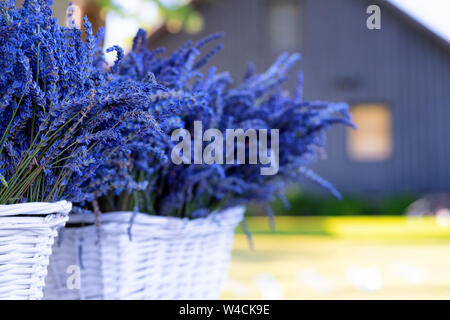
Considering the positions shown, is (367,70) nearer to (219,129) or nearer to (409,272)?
(409,272)

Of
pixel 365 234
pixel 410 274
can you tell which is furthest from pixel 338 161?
pixel 410 274

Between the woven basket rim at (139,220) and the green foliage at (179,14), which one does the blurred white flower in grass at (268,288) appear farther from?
the green foliage at (179,14)

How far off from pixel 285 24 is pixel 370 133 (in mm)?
2173

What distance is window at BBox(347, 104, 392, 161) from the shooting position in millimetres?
8297

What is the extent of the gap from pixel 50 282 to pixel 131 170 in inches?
9.6

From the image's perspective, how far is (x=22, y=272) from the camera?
565mm

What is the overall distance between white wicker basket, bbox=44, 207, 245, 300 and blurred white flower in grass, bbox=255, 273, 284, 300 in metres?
0.37

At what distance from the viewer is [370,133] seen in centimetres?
834

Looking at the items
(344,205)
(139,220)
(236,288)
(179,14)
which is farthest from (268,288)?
(344,205)

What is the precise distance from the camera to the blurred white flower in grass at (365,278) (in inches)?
66.9

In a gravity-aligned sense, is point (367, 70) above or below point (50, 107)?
above

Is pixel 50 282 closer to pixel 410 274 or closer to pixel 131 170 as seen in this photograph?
pixel 131 170

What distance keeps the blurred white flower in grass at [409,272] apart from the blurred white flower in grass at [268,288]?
1.75 ft

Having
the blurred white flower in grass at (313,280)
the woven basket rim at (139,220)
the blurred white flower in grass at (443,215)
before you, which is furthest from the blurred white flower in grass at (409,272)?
the blurred white flower in grass at (443,215)
